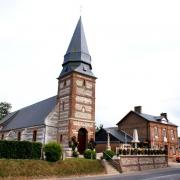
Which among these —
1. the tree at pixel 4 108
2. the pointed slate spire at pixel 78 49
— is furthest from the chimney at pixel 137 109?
the tree at pixel 4 108

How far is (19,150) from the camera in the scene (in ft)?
67.4

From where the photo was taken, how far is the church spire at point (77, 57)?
3338cm

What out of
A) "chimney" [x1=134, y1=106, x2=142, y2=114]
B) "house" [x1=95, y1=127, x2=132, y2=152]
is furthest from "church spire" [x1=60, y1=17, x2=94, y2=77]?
"chimney" [x1=134, y1=106, x2=142, y2=114]

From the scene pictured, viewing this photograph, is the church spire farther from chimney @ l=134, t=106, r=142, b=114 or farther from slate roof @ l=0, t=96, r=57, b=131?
chimney @ l=134, t=106, r=142, b=114

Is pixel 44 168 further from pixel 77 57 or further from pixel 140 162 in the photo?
pixel 77 57

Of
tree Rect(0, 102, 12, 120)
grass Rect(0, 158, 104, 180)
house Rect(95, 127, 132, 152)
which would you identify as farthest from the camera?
tree Rect(0, 102, 12, 120)

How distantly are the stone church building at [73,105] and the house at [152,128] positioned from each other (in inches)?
571

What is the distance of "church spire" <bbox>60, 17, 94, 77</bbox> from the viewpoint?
33.4 m

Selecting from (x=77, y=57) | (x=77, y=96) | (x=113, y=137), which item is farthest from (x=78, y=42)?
(x=113, y=137)

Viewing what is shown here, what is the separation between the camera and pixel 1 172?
17.4 metres

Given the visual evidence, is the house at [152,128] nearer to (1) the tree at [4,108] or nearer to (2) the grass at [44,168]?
(2) the grass at [44,168]

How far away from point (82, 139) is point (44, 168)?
12372 mm

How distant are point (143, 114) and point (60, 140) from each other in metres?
20.7

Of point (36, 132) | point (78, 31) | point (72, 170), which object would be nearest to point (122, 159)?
point (72, 170)
